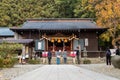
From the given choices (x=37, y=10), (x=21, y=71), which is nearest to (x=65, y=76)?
(x=21, y=71)

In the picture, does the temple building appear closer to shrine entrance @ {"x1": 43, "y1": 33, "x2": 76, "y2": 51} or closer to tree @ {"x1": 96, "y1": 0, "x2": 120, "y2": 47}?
shrine entrance @ {"x1": 43, "y1": 33, "x2": 76, "y2": 51}

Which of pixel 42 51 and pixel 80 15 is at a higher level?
pixel 80 15

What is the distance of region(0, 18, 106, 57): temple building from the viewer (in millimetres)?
41875

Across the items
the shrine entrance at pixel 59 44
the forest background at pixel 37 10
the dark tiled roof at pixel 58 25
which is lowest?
the shrine entrance at pixel 59 44

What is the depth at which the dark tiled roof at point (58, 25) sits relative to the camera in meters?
42.4

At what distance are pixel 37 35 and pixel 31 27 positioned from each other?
139 cm

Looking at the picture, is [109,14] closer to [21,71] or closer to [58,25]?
[58,25]

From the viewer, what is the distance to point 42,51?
4222cm

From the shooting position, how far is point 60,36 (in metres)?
43.1

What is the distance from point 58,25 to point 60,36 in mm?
2573

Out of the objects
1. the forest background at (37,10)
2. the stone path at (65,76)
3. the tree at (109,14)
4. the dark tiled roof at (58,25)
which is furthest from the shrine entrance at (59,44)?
the stone path at (65,76)

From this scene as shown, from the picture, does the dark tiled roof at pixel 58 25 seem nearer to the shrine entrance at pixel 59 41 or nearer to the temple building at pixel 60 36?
the temple building at pixel 60 36

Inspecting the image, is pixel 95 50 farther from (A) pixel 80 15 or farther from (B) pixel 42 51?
(A) pixel 80 15

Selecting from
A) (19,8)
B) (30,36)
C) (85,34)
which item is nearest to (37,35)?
Result: (30,36)
